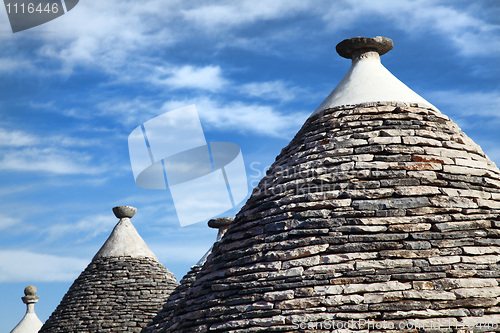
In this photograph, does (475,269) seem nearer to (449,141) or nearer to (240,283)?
(449,141)

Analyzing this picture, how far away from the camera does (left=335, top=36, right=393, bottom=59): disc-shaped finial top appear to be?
7.96 m

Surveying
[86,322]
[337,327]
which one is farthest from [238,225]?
[86,322]

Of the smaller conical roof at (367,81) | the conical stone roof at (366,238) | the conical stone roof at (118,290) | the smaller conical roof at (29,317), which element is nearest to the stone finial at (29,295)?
the smaller conical roof at (29,317)

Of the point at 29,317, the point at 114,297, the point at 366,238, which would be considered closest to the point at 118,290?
the point at 114,297

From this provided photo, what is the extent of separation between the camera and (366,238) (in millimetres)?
5945

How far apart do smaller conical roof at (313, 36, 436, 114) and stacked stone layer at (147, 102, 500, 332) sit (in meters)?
0.17

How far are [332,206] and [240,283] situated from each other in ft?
3.85

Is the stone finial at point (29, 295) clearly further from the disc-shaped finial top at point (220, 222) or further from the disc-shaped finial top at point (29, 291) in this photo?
the disc-shaped finial top at point (220, 222)

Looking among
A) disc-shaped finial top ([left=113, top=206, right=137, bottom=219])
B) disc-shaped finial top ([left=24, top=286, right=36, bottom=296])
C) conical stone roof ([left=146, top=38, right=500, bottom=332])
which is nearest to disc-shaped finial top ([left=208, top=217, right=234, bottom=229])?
disc-shaped finial top ([left=113, top=206, right=137, bottom=219])

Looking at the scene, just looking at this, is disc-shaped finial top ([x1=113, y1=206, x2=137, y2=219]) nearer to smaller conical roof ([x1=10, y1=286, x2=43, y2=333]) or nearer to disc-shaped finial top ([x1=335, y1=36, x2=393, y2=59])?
smaller conical roof ([x1=10, y1=286, x2=43, y2=333])

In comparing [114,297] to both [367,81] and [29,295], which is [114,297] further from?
[29,295]

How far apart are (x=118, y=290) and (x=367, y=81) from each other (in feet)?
27.2

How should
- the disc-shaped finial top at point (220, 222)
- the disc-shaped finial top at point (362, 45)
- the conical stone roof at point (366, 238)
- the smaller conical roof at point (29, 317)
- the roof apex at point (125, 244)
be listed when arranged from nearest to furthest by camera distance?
the conical stone roof at point (366, 238) → the disc-shaped finial top at point (362, 45) → the disc-shaped finial top at point (220, 222) → the roof apex at point (125, 244) → the smaller conical roof at point (29, 317)

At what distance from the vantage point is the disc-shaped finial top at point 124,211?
15148mm
